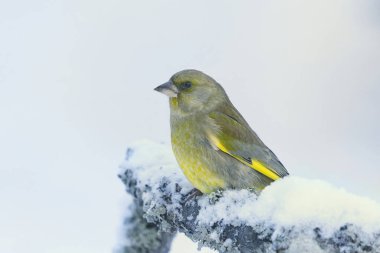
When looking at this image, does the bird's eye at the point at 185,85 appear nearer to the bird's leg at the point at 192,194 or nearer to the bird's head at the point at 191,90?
the bird's head at the point at 191,90

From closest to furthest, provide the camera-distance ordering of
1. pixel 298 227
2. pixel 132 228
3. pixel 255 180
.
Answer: pixel 298 227
pixel 255 180
pixel 132 228

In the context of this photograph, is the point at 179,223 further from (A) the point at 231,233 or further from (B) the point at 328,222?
(B) the point at 328,222

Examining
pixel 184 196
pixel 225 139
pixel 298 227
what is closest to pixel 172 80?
pixel 225 139

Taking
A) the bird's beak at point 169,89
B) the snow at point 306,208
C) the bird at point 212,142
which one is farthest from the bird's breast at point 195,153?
the snow at point 306,208

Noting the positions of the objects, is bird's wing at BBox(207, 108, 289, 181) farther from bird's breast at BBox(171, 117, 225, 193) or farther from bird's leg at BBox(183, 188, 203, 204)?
bird's leg at BBox(183, 188, 203, 204)

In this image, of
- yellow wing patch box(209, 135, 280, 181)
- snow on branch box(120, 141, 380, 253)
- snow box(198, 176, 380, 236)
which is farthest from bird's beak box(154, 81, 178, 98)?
Answer: snow box(198, 176, 380, 236)

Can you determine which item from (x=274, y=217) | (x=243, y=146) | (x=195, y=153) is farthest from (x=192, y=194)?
(x=274, y=217)
